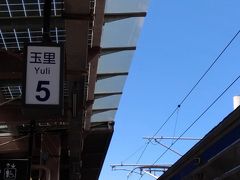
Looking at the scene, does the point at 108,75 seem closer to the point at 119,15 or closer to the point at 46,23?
the point at 119,15

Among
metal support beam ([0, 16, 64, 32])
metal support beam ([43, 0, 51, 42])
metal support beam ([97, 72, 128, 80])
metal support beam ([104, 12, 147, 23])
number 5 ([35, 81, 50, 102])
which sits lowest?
number 5 ([35, 81, 50, 102])

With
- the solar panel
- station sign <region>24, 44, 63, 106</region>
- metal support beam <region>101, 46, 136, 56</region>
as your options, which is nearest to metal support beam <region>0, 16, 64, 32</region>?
the solar panel

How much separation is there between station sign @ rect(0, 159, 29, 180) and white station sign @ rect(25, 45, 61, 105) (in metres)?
6.96

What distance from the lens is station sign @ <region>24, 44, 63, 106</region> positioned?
6215 mm

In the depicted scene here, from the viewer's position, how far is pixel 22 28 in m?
10.2

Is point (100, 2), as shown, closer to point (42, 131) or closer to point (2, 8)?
point (2, 8)

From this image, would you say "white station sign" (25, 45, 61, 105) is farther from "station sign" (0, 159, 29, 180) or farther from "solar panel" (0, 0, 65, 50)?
"station sign" (0, 159, 29, 180)

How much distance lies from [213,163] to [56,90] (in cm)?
413

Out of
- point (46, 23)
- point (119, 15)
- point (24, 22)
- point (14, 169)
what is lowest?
point (14, 169)

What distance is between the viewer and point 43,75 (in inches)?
252

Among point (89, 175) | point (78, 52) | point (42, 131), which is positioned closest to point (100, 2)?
point (78, 52)

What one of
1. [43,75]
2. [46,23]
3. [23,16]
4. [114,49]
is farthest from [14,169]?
[43,75]

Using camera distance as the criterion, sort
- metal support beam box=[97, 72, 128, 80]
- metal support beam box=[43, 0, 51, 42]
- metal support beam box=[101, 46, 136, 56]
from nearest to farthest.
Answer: metal support beam box=[43, 0, 51, 42], metal support beam box=[101, 46, 136, 56], metal support beam box=[97, 72, 128, 80]

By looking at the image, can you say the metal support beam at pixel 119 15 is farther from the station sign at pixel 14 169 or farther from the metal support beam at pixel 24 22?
the station sign at pixel 14 169
